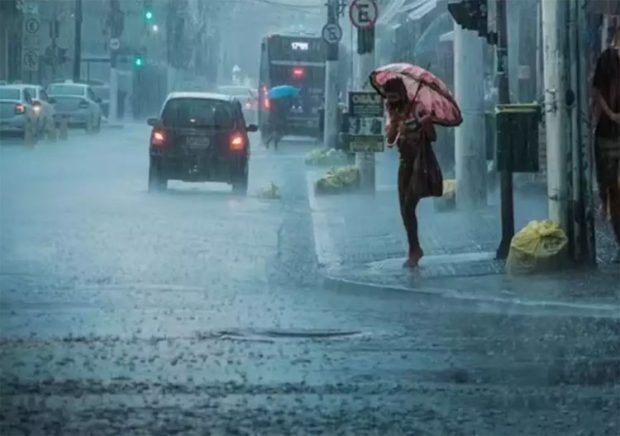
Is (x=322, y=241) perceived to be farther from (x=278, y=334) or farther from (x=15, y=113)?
(x=15, y=113)

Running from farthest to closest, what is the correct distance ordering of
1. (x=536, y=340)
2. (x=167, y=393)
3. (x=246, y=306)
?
1. (x=246, y=306)
2. (x=536, y=340)
3. (x=167, y=393)

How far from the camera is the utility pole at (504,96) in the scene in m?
17.0

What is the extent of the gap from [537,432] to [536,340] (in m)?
3.49

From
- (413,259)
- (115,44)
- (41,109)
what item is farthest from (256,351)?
(115,44)

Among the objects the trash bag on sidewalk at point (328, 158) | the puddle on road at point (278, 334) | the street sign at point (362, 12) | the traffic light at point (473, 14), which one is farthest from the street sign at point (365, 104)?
the puddle on road at point (278, 334)

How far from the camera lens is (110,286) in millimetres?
15586

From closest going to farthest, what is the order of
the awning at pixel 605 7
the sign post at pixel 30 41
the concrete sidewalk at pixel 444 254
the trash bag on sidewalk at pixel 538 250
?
the concrete sidewalk at pixel 444 254 → the trash bag on sidewalk at pixel 538 250 → the awning at pixel 605 7 → the sign post at pixel 30 41

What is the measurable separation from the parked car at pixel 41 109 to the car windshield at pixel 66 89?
22.5 feet

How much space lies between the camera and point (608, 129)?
1658 centimetres

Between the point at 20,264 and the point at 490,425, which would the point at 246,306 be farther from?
the point at 490,425

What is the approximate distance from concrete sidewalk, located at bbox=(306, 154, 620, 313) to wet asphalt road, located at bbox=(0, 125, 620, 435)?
39 centimetres

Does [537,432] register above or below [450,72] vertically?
below

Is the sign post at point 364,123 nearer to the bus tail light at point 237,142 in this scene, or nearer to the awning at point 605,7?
the awning at point 605,7

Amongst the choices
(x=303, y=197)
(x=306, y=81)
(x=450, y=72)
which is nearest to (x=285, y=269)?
(x=303, y=197)
